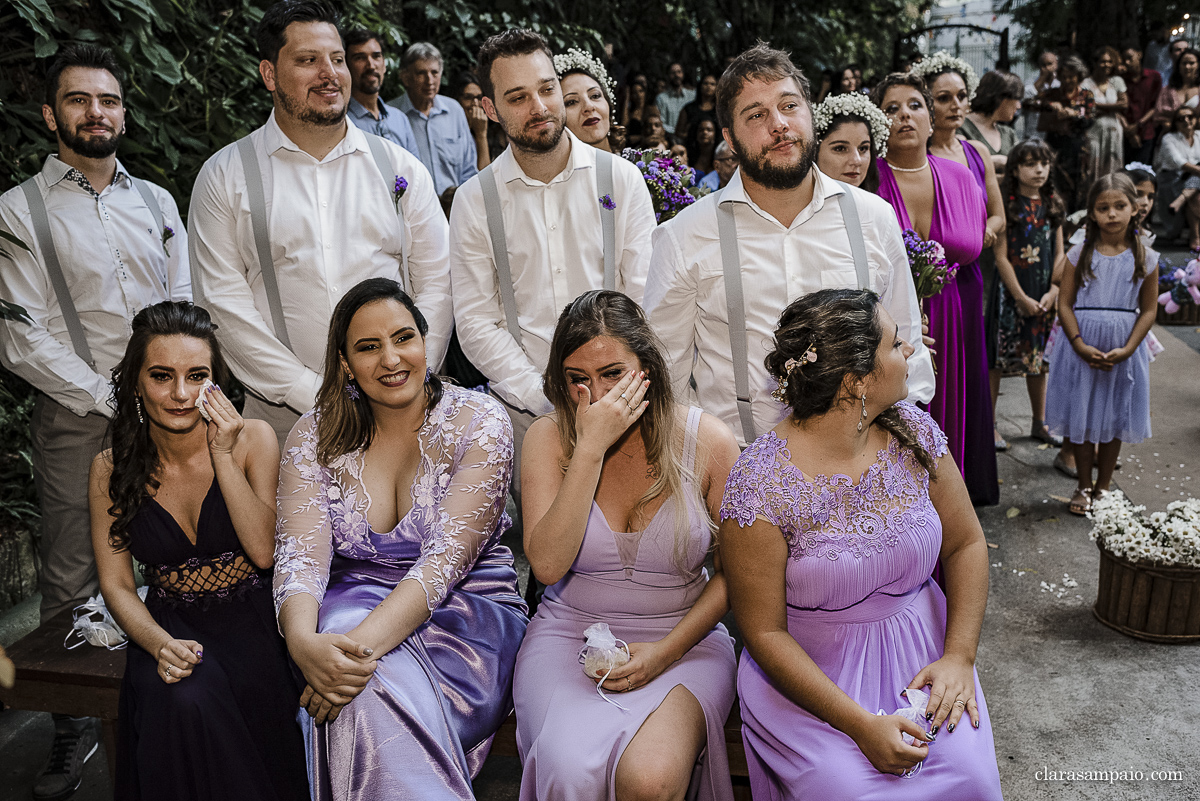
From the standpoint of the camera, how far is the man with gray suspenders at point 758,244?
2732mm

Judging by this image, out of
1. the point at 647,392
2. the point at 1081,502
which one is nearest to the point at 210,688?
the point at 647,392

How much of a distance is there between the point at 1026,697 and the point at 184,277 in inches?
134

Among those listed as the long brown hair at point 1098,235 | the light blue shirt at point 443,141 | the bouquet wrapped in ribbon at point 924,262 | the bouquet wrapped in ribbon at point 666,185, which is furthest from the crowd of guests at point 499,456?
the light blue shirt at point 443,141

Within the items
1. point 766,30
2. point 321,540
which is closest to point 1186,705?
point 321,540

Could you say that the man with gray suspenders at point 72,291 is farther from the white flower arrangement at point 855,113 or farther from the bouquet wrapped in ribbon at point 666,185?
the white flower arrangement at point 855,113

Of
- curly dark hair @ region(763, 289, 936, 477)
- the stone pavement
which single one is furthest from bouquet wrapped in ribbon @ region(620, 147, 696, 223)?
the stone pavement

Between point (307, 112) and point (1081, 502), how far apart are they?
388 centimetres

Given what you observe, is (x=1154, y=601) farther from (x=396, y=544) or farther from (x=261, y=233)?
(x=261, y=233)

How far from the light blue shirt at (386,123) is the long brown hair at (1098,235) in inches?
139

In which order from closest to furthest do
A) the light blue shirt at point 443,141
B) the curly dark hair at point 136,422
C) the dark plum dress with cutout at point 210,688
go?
the dark plum dress with cutout at point 210,688, the curly dark hair at point 136,422, the light blue shirt at point 443,141

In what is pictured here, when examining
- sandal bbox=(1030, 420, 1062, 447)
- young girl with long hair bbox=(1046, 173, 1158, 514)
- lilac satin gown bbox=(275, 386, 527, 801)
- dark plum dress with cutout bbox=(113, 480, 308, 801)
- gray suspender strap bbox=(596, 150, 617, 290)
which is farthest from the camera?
sandal bbox=(1030, 420, 1062, 447)

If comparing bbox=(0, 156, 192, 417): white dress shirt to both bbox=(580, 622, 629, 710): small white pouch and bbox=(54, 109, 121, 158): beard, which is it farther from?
bbox=(580, 622, 629, 710): small white pouch

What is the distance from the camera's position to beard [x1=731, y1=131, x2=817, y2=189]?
271 cm

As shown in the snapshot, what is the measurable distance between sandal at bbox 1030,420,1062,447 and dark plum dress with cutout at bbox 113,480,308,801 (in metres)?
4.55
